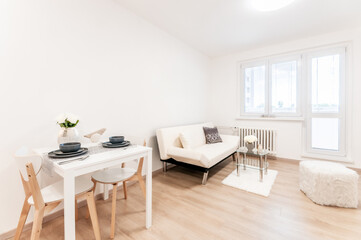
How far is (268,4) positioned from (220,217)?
2.71m

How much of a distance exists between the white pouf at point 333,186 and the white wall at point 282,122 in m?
1.51

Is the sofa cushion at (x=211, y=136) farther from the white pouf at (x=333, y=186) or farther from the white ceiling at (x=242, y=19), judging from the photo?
the white ceiling at (x=242, y=19)

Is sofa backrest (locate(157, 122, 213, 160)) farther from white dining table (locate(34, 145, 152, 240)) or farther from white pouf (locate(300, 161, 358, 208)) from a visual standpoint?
white pouf (locate(300, 161, 358, 208))

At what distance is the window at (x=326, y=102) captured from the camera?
121 inches

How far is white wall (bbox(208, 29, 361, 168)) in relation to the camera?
2.91 m

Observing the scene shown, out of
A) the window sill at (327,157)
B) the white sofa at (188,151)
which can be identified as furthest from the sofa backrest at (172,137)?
the window sill at (327,157)

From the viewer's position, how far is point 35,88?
1588 millimetres

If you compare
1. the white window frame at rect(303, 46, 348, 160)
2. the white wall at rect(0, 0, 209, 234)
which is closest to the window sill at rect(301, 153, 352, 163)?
the white window frame at rect(303, 46, 348, 160)

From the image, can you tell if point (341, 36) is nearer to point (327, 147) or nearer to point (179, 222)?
point (327, 147)

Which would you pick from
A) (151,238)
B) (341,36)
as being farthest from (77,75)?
(341,36)

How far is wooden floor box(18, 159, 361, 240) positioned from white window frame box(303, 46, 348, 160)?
4.75 feet

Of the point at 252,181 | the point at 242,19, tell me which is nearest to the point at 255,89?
the point at 242,19

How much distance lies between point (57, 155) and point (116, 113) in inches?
42.1

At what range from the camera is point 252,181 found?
8.30 ft
